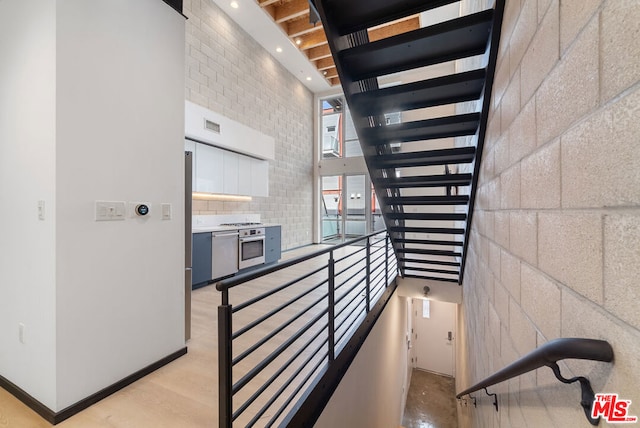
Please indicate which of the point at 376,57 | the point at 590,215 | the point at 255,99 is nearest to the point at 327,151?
the point at 255,99

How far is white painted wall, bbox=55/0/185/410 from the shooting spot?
1.59m

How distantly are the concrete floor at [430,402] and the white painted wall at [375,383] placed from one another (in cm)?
102

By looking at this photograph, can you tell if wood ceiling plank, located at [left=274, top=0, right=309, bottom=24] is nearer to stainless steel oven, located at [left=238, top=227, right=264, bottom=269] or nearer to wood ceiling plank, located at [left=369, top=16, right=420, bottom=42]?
wood ceiling plank, located at [left=369, top=16, right=420, bottom=42]

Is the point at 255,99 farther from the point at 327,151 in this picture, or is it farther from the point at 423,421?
the point at 423,421

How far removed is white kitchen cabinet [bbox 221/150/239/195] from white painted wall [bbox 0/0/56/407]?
290 cm

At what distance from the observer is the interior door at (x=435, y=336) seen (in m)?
6.74


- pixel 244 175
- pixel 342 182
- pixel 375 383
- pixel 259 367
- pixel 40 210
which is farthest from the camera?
pixel 342 182

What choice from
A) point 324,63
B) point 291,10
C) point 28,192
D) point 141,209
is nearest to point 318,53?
point 324,63

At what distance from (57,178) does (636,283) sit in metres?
2.30

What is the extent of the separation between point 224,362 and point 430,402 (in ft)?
21.7

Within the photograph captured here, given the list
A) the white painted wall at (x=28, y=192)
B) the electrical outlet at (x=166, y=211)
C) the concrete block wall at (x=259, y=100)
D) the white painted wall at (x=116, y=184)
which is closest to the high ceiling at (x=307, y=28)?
the concrete block wall at (x=259, y=100)

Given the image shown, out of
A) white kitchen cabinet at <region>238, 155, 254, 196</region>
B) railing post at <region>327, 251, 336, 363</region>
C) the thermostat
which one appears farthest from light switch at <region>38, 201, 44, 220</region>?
white kitchen cabinet at <region>238, 155, 254, 196</region>

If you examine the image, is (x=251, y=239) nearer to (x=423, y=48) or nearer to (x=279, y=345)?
(x=279, y=345)

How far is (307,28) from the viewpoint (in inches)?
205
